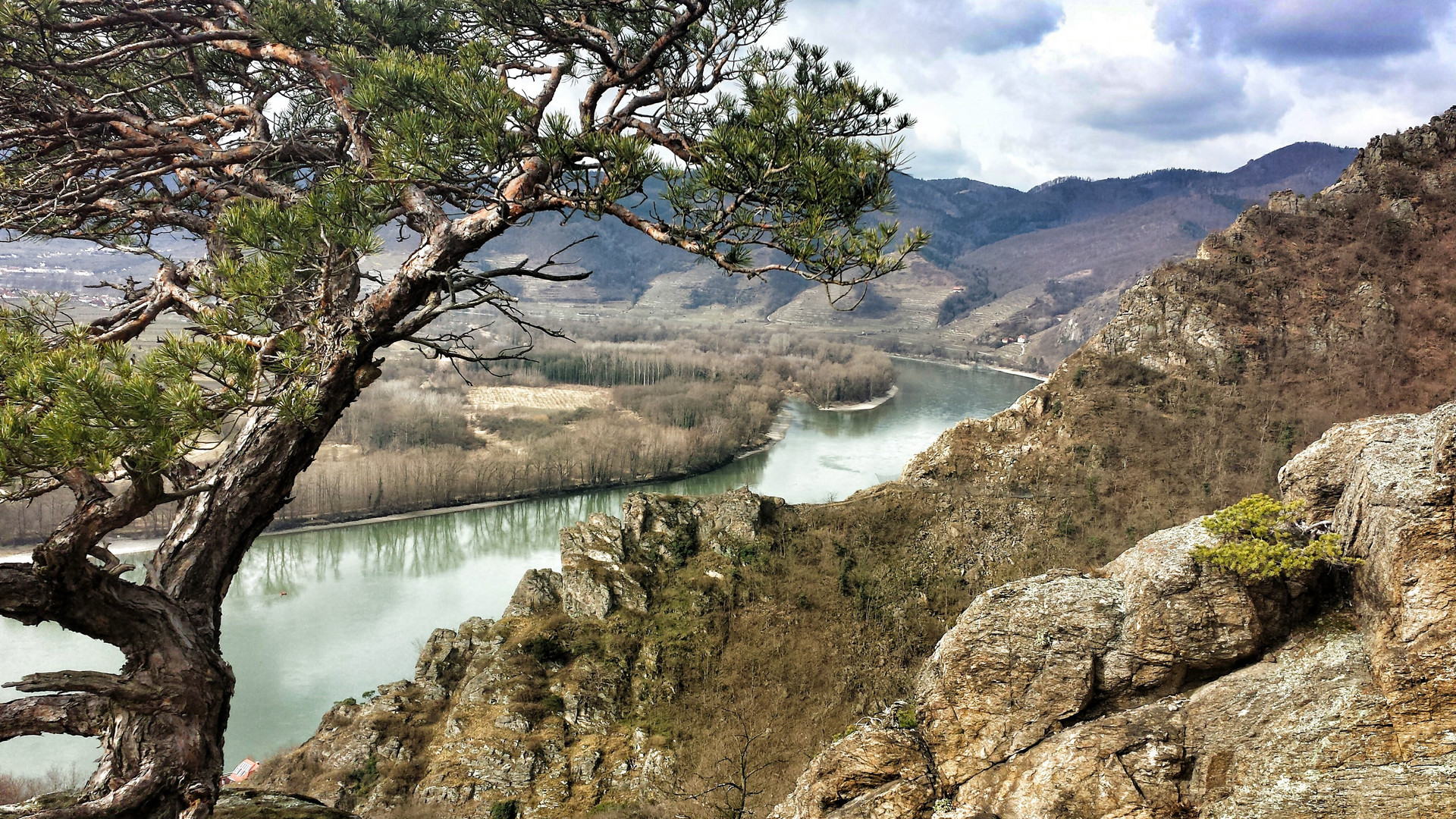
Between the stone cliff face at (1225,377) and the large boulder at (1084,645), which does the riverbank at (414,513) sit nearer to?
the stone cliff face at (1225,377)

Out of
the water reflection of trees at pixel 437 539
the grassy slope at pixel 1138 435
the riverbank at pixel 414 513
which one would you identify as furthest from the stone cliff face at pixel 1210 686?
the riverbank at pixel 414 513

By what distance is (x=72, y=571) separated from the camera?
2.39 m

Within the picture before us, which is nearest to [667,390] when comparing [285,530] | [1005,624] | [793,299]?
[285,530]

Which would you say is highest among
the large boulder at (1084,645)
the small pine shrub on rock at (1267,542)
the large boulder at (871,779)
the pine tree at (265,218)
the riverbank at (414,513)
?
the pine tree at (265,218)

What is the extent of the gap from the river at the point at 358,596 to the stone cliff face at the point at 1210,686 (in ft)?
80.5

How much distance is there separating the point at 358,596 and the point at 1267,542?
37.1 meters

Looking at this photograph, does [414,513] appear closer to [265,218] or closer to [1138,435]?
[1138,435]

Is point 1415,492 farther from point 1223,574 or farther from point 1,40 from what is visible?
point 1,40

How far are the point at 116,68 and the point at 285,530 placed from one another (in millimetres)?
43997

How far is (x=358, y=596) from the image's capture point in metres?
33.0

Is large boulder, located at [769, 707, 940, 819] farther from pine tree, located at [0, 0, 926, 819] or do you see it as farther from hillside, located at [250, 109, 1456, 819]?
pine tree, located at [0, 0, 926, 819]

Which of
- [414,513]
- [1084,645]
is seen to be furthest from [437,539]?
[1084,645]

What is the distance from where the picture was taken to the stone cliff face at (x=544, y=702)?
1684 cm

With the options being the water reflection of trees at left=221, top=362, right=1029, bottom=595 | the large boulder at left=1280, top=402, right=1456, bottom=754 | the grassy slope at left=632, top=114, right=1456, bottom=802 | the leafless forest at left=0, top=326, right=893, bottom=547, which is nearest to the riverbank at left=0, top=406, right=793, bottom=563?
the leafless forest at left=0, top=326, right=893, bottom=547
